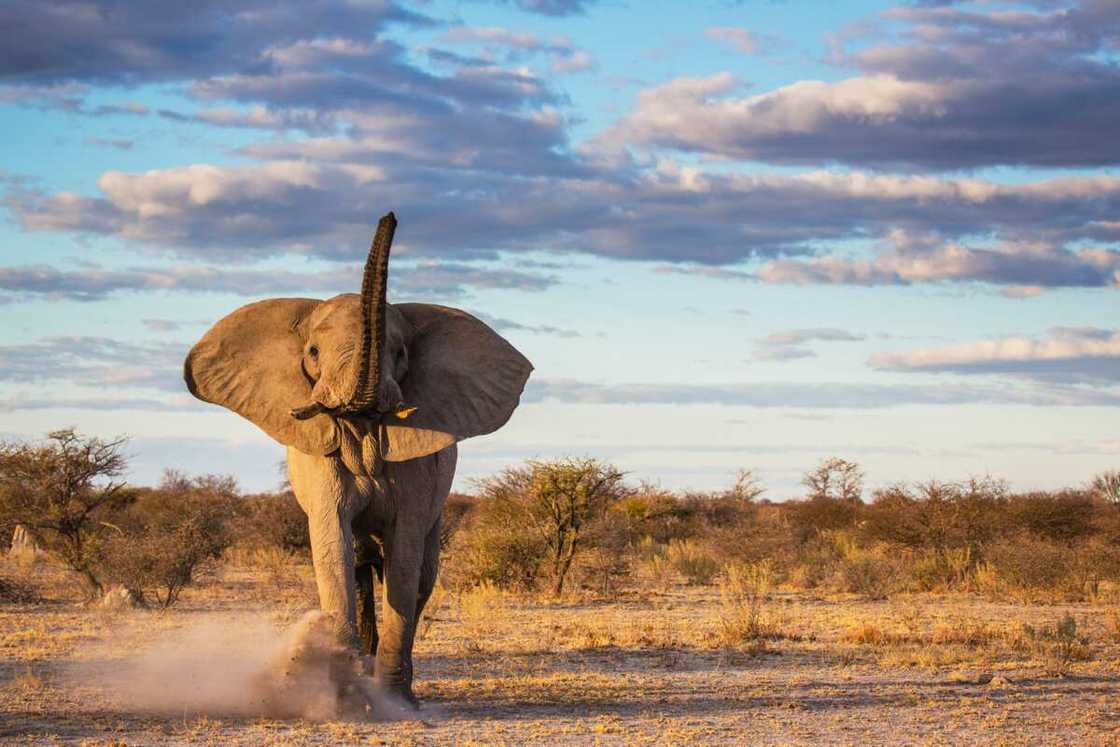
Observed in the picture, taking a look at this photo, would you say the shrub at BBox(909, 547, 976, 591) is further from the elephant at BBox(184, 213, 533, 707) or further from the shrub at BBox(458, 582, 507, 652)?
the elephant at BBox(184, 213, 533, 707)

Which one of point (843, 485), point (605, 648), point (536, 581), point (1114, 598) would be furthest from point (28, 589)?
point (843, 485)

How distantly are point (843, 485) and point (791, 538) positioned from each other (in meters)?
28.7

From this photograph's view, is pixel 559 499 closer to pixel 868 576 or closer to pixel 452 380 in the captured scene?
pixel 868 576

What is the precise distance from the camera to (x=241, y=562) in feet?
98.5

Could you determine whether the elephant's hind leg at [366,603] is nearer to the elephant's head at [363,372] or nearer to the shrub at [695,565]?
the elephant's head at [363,372]

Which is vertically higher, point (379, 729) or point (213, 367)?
point (213, 367)

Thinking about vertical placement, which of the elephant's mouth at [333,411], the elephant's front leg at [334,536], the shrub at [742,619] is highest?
the elephant's mouth at [333,411]

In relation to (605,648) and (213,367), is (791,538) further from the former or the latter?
(213,367)

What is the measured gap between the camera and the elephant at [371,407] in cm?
977

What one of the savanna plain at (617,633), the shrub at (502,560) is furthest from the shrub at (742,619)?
the shrub at (502,560)

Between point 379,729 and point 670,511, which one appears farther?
point 670,511

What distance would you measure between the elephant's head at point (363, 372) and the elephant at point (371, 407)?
1 cm

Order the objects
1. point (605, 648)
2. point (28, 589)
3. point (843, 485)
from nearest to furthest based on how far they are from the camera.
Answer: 1. point (605, 648)
2. point (28, 589)
3. point (843, 485)

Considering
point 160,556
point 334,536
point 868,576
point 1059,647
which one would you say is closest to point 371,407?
point 334,536
